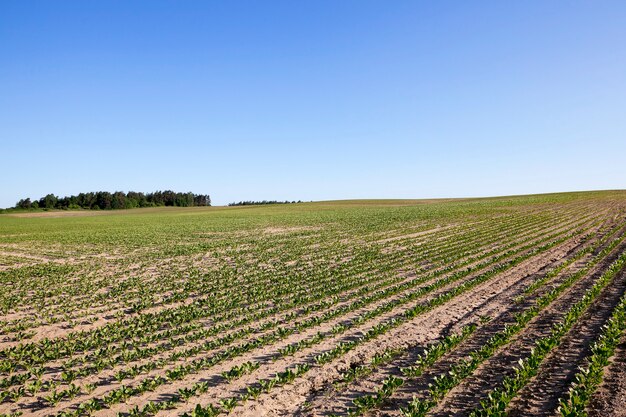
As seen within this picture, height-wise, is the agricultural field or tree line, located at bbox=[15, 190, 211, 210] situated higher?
tree line, located at bbox=[15, 190, 211, 210]

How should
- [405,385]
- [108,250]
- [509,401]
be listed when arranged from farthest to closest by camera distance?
[108,250]
[405,385]
[509,401]

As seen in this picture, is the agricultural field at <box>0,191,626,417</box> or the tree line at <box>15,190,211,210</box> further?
the tree line at <box>15,190,211,210</box>

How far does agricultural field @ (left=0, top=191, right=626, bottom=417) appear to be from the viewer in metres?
7.66

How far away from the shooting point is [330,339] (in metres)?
10.8

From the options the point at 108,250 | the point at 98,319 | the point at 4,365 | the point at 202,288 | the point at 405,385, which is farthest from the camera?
the point at 108,250

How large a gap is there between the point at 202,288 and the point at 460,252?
15043 mm

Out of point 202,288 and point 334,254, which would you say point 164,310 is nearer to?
point 202,288

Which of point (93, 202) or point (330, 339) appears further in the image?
point (93, 202)

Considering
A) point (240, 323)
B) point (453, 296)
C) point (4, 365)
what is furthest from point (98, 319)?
point (453, 296)

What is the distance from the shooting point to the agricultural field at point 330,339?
25.1ft

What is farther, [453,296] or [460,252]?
[460,252]

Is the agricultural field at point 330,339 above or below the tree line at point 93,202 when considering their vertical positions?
below

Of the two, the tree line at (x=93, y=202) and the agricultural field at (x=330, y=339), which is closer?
the agricultural field at (x=330, y=339)

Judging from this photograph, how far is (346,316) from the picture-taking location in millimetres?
12820
